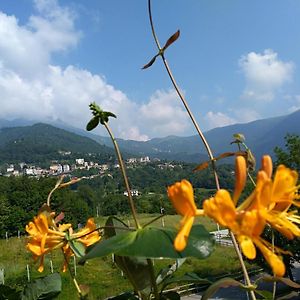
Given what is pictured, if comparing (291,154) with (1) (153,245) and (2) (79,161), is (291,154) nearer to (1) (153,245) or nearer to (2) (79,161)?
(1) (153,245)

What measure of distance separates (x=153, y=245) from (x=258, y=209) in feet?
0.60

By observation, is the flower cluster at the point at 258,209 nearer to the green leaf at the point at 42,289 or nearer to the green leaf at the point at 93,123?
the green leaf at the point at 93,123

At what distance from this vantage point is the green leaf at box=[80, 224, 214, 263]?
0.65 metres

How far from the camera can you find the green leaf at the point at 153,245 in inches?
25.6

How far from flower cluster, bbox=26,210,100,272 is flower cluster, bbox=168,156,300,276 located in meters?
0.34

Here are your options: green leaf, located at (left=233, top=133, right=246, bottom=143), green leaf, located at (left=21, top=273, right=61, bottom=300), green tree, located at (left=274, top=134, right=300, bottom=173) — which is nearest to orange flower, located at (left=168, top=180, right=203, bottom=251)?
green leaf, located at (left=233, top=133, right=246, bottom=143)

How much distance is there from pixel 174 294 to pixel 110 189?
3381 inches

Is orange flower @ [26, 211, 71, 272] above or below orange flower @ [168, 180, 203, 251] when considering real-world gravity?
below

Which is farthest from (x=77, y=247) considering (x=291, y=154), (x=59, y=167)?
(x=59, y=167)

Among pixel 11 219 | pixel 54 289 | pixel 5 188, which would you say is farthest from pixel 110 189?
pixel 54 289

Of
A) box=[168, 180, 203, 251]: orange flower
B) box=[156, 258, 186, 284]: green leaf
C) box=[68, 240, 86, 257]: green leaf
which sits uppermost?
box=[168, 180, 203, 251]: orange flower

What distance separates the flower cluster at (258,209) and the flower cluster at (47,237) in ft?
1.13

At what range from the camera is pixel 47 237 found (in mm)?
931

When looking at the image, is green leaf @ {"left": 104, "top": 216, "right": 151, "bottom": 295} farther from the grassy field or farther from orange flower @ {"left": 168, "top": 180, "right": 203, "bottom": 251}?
the grassy field
